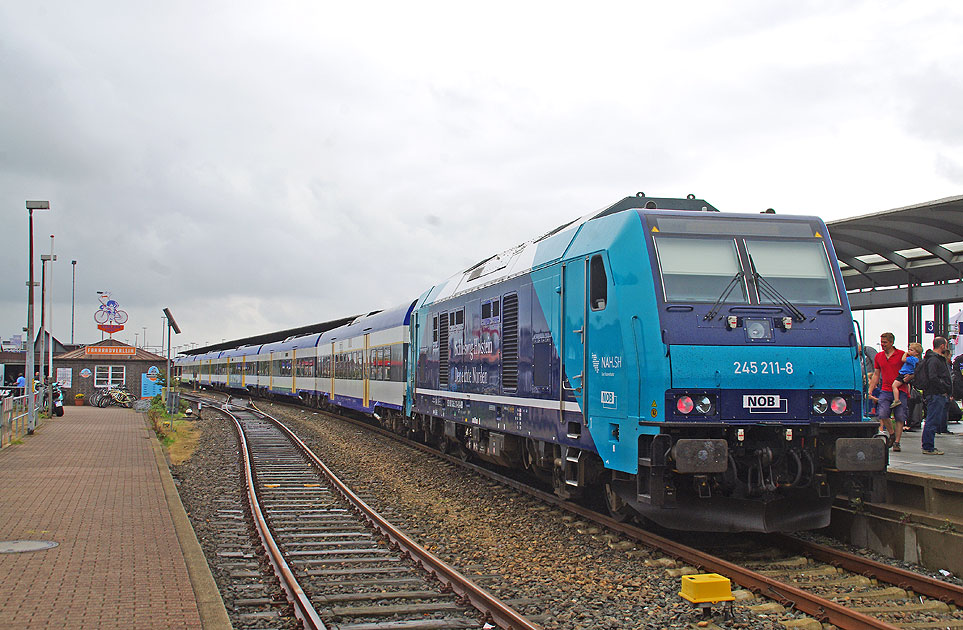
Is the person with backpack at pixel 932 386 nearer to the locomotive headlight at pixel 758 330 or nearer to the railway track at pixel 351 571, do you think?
the locomotive headlight at pixel 758 330

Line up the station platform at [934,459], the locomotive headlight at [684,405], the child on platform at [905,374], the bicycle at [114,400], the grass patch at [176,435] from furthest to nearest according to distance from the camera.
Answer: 1. the bicycle at [114,400]
2. the grass patch at [176,435]
3. the child on platform at [905,374]
4. the station platform at [934,459]
5. the locomotive headlight at [684,405]

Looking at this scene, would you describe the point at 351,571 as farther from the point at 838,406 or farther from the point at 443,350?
the point at 443,350

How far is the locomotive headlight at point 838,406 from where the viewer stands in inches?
319

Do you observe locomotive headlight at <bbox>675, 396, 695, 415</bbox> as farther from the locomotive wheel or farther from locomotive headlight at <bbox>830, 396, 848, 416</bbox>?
the locomotive wheel

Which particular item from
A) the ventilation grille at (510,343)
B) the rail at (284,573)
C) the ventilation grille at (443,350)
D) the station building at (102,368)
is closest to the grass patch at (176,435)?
the ventilation grille at (443,350)

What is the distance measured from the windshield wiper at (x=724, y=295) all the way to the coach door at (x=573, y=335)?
4.89ft

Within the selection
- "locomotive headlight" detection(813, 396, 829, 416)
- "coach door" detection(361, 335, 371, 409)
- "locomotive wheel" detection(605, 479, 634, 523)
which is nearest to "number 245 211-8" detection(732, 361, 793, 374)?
"locomotive headlight" detection(813, 396, 829, 416)

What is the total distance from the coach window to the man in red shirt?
222 inches

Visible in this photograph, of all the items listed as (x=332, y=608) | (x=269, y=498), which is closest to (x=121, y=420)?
(x=269, y=498)

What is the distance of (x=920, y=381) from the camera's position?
11352 millimetres

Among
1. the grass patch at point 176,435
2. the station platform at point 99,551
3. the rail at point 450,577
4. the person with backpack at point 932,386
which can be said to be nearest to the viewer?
the station platform at point 99,551

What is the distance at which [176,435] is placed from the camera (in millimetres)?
24922

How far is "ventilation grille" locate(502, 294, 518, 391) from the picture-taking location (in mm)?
11477

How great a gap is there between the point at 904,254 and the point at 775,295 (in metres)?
11.0
